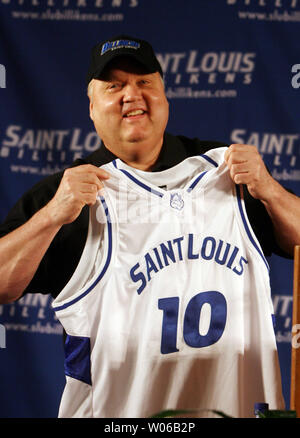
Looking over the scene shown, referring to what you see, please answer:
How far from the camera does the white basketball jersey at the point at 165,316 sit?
141 centimetres

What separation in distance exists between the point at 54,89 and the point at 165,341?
3.18 feet

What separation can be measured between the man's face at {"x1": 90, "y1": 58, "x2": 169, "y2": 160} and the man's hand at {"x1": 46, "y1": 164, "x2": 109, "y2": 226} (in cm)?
16

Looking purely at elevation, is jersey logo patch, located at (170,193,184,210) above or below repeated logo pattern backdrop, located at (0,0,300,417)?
below

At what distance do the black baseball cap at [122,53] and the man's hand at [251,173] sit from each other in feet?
1.00

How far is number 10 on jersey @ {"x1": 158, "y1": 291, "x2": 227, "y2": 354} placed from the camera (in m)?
1.44

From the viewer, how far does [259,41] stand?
1.99m

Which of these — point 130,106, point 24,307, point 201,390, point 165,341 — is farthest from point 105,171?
point 24,307
